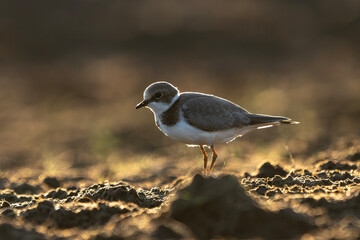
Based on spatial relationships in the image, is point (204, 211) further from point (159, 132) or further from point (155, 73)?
point (155, 73)

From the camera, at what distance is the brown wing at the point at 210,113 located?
254 inches

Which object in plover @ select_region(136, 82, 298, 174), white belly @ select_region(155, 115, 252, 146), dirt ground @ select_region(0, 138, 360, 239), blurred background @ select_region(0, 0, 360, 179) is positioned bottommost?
dirt ground @ select_region(0, 138, 360, 239)

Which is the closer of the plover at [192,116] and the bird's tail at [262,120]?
the plover at [192,116]

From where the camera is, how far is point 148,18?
2619cm

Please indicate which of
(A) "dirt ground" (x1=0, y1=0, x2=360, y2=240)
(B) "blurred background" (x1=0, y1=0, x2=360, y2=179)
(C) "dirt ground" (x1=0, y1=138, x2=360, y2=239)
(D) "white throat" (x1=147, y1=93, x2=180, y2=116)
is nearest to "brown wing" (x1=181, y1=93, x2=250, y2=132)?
(D) "white throat" (x1=147, y1=93, x2=180, y2=116)

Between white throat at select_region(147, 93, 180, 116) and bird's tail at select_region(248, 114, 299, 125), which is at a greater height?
bird's tail at select_region(248, 114, 299, 125)

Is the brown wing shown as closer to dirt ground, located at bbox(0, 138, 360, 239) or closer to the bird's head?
the bird's head

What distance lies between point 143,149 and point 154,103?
533 centimetres

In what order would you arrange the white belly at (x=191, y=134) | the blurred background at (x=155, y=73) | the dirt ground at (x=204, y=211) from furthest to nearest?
the blurred background at (x=155, y=73) → the white belly at (x=191, y=134) → the dirt ground at (x=204, y=211)

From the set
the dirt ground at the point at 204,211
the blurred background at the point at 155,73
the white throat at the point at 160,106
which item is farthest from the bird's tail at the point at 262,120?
the white throat at the point at 160,106

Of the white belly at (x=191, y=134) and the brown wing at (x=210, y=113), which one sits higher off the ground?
the brown wing at (x=210, y=113)

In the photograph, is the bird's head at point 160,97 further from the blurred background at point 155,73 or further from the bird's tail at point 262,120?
the blurred background at point 155,73

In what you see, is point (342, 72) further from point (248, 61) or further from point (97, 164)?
point (97, 164)

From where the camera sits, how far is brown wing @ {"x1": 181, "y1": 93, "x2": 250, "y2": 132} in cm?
644
